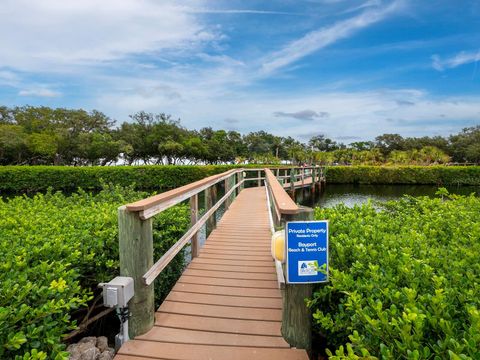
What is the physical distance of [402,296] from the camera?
5.68 feet

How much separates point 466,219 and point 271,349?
9.14 feet

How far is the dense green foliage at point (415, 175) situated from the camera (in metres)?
27.2

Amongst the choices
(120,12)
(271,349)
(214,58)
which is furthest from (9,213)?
(214,58)

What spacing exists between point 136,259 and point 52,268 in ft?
2.01

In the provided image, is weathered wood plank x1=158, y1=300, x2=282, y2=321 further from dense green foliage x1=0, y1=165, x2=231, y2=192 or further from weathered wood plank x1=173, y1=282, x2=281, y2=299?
dense green foliage x1=0, y1=165, x2=231, y2=192

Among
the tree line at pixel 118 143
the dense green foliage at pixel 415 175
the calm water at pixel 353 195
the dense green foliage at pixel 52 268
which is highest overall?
the tree line at pixel 118 143

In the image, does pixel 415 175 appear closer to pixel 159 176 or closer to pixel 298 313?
pixel 159 176

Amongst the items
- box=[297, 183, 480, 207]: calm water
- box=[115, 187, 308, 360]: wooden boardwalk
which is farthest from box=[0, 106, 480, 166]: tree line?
box=[115, 187, 308, 360]: wooden boardwalk

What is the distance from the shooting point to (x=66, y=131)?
41.1 m

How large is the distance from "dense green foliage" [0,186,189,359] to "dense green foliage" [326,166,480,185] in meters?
25.3

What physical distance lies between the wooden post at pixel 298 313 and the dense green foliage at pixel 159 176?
19698 mm

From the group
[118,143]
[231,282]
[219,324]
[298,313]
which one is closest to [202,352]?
[219,324]

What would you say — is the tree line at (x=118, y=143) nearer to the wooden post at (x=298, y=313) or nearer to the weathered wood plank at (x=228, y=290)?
the weathered wood plank at (x=228, y=290)

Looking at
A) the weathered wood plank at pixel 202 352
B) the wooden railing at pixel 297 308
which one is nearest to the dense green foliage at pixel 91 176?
the weathered wood plank at pixel 202 352
